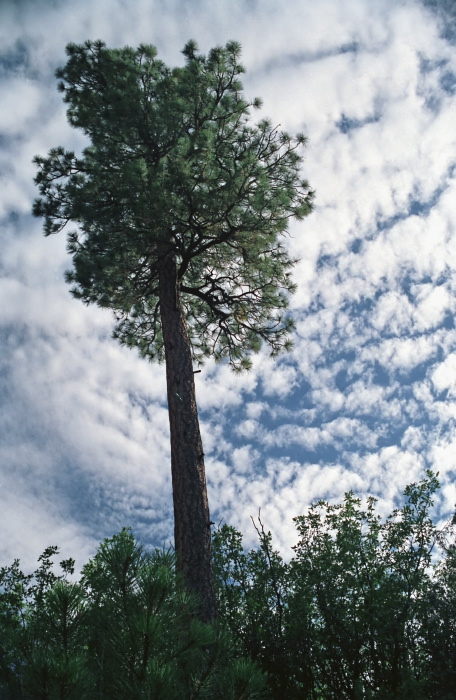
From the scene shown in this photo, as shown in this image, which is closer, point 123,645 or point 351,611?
point 123,645

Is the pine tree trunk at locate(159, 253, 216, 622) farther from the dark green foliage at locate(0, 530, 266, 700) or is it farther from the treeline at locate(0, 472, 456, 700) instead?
the dark green foliage at locate(0, 530, 266, 700)

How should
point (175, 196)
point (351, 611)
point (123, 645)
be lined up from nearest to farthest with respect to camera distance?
1. point (123, 645)
2. point (351, 611)
3. point (175, 196)

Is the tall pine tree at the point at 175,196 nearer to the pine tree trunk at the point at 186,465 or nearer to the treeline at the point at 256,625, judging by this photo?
the pine tree trunk at the point at 186,465

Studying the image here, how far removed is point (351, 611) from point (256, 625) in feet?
3.36

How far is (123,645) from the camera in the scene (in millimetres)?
1866

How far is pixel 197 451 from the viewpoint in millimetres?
5816

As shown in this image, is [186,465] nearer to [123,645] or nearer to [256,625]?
[256,625]

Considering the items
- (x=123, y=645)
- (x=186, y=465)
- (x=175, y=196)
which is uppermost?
(x=175, y=196)

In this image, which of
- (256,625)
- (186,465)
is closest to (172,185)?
(186,465)

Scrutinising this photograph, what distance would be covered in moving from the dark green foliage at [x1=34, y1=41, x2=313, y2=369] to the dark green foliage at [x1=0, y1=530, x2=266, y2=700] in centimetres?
555

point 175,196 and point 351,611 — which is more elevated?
point 175,196

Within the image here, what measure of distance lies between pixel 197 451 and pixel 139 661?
394 cm

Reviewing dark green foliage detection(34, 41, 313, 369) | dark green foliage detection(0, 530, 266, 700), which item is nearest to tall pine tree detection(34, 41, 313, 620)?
dark green foliage detection(34, 41, 313, 369)

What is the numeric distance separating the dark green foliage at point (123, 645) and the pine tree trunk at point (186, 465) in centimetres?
190
